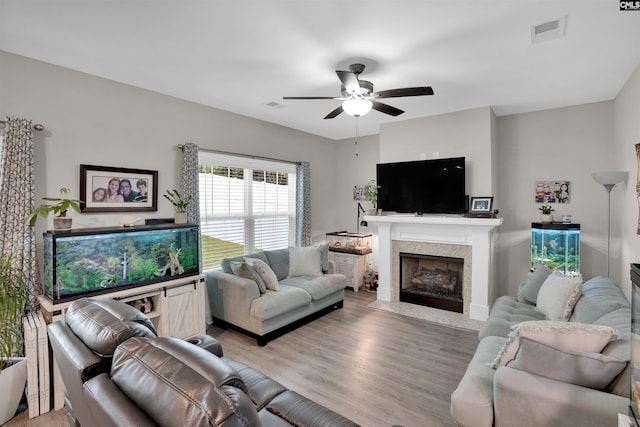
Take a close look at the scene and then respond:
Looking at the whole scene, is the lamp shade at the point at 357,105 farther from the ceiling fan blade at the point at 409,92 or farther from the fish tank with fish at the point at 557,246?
the fish tank with fish at the point at 557,246

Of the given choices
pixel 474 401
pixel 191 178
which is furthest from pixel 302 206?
pixel 474 401

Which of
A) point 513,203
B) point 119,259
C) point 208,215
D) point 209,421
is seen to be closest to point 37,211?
point 119,259

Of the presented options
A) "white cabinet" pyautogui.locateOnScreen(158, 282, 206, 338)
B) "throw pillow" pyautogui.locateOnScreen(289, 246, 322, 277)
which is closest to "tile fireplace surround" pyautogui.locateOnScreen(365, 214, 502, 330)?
"throw pillow" pyautogui.locateOnScreen(289, 246, 322, 277)

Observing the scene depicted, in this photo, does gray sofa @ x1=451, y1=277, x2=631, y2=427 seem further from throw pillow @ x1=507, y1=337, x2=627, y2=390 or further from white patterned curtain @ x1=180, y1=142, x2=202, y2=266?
white patterned curtain @ x1=180, y1=142, x2=202, y2=266

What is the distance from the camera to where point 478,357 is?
214cm

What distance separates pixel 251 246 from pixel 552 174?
4.37 m

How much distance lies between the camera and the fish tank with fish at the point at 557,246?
391 centimetres

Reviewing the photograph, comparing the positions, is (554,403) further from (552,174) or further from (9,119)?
(9,119)

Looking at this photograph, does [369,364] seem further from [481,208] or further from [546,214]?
[546,214]

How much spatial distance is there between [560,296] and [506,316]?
46 cm

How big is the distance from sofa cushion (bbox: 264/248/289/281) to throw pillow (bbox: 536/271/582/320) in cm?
304

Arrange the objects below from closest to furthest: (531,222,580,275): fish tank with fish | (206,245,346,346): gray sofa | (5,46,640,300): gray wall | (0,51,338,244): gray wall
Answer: (0,51,338,244): gray wall, (5,46,640,300): gray wall, (206,245,346,346): gray sofa, (531,222,580,275): fish tank with fish

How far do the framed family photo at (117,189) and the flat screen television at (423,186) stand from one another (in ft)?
10.5

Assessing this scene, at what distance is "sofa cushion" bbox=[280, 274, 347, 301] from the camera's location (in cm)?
410
